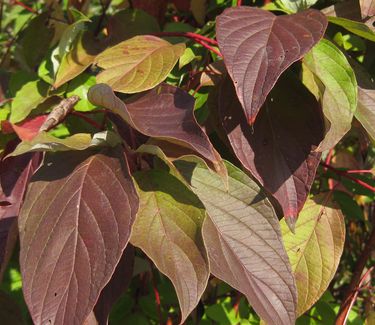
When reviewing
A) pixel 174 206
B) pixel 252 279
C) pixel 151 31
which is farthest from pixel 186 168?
pixel 151 31

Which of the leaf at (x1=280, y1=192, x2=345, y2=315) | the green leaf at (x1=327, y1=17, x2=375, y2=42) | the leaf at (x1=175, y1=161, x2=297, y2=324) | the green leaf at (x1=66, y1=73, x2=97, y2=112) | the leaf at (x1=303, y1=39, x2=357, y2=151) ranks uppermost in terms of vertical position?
the green leaf at (x1=327, y1=17, x2=375, y2=42)

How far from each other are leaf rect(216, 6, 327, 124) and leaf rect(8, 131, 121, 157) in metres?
0.21

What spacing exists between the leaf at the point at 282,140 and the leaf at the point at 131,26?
14.1 inches

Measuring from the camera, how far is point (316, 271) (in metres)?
1.00

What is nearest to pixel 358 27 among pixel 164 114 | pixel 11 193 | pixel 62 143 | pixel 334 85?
pixel 334 85

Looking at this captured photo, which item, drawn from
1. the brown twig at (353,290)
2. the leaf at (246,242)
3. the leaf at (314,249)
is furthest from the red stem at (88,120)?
the brown twig at (353,290)

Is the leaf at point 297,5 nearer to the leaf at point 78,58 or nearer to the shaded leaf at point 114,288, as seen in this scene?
the leaf at point 78,58

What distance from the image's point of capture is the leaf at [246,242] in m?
0.80

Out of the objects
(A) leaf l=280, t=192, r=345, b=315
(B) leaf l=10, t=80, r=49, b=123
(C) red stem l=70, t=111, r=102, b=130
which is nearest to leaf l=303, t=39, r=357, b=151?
(A) leaf l=280, t=192, r=345, b=315

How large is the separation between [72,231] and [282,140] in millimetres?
337

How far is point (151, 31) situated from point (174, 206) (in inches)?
20.0

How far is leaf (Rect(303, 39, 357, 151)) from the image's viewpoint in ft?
2.60

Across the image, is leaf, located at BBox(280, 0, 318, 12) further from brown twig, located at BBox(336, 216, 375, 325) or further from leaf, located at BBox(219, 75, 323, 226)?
brown twig, located at BBox(336, 216, 375, 325)

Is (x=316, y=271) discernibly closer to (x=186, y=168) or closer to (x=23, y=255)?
(x=186, y=168)
